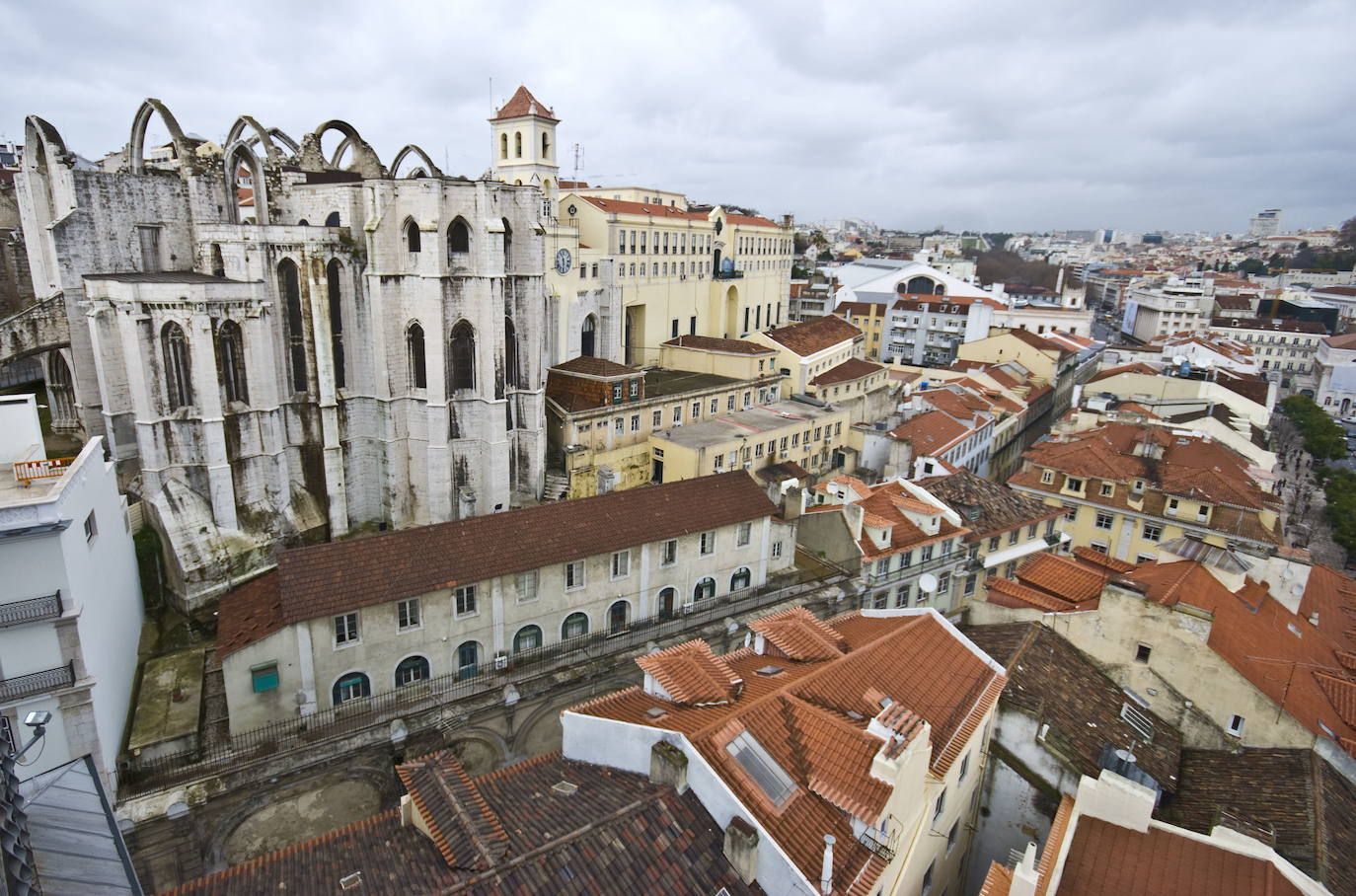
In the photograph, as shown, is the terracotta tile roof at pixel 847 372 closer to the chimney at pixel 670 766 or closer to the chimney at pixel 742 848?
the chimney at pixel 670 766

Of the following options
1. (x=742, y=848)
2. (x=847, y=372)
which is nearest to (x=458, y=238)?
(x=742, y=848)

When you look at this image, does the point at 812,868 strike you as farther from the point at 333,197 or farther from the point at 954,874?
the point at 333,197

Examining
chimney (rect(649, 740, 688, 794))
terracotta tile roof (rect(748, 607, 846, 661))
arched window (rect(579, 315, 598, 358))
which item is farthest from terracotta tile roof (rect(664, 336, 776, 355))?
chimney (rect(649, 740, 688, 794))

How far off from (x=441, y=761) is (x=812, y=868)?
6.99 metres

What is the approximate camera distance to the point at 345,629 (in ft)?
72.2

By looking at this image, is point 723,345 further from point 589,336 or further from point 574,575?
point 574,575

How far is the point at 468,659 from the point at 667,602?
7.85 m

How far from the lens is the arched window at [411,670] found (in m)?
23.3

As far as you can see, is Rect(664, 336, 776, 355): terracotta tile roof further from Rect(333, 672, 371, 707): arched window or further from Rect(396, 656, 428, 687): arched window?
Rect(333, 672, 371, 707): arched window

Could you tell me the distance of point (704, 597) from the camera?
2986 centimetres

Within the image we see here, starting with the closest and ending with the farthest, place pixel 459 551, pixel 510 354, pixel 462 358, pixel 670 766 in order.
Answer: pixel 670 766, pixel 459 551, pixel 462 358, pixel 510 354

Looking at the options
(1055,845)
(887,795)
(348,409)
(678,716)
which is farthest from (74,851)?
(348,409)

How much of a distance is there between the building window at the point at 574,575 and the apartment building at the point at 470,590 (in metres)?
0.06

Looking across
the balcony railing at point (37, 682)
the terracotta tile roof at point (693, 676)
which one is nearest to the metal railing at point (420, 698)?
the balcony railing at point (37, 682)
